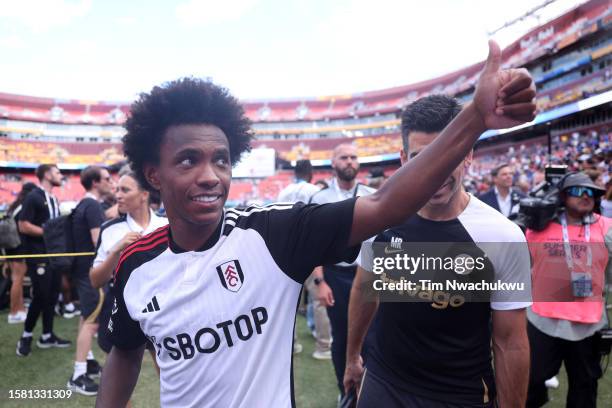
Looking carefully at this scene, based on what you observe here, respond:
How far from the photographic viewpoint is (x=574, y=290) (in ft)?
9.85

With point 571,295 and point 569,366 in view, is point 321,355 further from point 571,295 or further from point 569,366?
point 571,295

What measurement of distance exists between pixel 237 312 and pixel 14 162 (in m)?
53.2

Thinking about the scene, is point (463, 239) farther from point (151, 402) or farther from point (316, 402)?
point (151, 402)

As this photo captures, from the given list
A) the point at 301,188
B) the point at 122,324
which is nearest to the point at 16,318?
the point at 301,188

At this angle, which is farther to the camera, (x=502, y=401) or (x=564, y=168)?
(x=564, y=168)

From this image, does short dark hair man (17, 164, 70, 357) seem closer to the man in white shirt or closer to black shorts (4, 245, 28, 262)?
black shorts (4, 245, 28, 262)

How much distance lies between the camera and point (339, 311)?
383 cm

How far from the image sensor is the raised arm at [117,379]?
1.61m

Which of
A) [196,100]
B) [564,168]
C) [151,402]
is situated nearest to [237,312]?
[196,100]

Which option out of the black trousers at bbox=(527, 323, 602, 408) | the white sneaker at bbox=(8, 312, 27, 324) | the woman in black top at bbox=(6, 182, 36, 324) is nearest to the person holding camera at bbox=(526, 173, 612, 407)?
the black trousers at bbox=(527, 323, 602, 408)

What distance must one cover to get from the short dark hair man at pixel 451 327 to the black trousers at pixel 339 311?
1562 millimetres

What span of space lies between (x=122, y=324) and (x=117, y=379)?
250mm

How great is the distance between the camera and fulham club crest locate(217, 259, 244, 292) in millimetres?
1310

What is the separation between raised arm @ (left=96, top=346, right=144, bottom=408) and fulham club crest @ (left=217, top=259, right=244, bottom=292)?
0.62 meters
